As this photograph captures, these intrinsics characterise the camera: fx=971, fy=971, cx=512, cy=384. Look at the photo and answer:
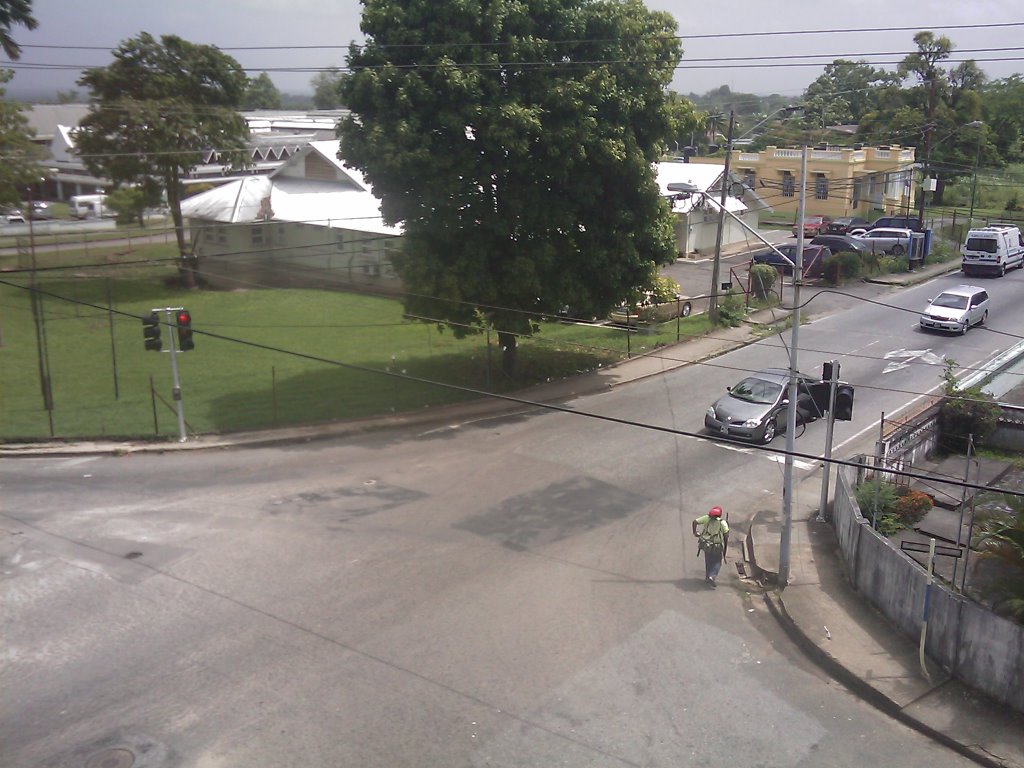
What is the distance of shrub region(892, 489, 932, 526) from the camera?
55.4 ft

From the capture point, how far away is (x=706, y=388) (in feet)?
91.7

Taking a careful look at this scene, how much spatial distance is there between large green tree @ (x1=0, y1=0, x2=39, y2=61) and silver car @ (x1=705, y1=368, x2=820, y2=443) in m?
27.2

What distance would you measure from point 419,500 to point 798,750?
33.2 ft

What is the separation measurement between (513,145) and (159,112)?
26.2 m

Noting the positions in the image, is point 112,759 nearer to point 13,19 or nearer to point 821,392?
point 821,392

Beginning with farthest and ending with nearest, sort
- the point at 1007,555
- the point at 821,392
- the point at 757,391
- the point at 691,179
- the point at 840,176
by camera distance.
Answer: the point at 840,176 → the point at 691,179 → the point at 757,391 → the point at 821,392 → the point at 1007,555

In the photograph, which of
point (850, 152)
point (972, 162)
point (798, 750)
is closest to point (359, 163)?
point (798, 750)

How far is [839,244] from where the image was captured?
1745 inches

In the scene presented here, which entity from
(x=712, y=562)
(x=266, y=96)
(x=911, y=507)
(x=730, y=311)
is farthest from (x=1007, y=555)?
(x=266, y=96)

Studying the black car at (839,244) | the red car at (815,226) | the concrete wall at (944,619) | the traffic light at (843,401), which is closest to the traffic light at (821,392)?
the traffic light at (843,401)

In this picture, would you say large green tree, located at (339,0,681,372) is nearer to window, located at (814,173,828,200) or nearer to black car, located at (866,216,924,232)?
black car, located at (866,216,924,232)

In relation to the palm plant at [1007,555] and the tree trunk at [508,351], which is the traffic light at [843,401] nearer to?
the palm plant at [1007,555]

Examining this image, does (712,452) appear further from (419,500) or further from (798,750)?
(798,750)

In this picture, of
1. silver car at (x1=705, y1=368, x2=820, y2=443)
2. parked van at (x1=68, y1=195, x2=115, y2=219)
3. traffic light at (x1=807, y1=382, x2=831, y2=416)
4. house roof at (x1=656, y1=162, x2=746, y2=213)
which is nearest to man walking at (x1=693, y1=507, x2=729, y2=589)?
traffic light at (x1=807, y1=382, x2=831, y2=416)
